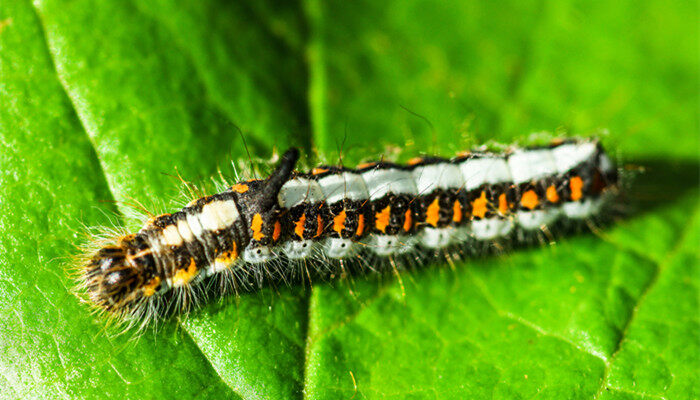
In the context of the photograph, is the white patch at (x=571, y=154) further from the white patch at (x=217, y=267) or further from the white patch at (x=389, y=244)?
the white patch at (x=217, y=267)

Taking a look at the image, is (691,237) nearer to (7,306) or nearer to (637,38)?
(637,38)

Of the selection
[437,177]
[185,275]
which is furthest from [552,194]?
[185,275]

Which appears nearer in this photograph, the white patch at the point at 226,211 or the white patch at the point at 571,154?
the white patch at the point at 226,211

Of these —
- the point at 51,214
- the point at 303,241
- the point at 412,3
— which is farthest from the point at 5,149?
the point at 412,3

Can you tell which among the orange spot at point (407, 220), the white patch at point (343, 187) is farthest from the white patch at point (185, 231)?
the orange spot at point (407, 220)

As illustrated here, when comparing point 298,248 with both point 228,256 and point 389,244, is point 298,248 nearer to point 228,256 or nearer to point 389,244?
point 228,256

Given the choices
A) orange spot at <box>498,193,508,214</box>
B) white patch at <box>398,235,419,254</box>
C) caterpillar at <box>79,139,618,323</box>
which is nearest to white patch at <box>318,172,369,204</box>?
caterpillar at <box>79,139,618,323</box>

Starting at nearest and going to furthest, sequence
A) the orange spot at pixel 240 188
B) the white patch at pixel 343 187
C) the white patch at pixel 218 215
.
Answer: the white patch at pixel 218 215 → the orange spot at pixel 240 188 → the white patch at pixel 343 187
